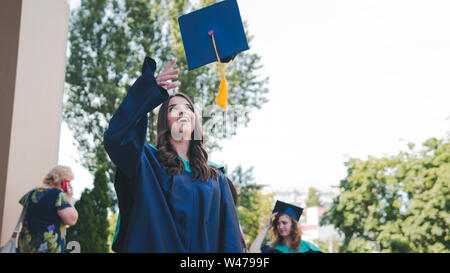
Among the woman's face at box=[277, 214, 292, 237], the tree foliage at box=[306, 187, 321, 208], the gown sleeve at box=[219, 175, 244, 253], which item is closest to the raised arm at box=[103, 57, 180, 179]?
the gown sleeve at box=[219, 175, 244, 253]

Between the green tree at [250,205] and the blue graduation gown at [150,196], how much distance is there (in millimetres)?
8758

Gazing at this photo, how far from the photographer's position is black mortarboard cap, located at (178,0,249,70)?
6.84 ft

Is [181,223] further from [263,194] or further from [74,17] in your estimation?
[74,17]

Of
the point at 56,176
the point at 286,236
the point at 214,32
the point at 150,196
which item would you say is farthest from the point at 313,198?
the point at 150,196

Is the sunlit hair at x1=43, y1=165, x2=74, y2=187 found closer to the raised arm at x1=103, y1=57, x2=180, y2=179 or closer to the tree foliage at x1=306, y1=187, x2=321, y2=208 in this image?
the raised arm at x1=103, y1=57, x2=180, y2=179

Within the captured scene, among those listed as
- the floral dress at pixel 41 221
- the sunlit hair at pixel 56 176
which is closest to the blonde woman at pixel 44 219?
the floral dress at pixel 41 221

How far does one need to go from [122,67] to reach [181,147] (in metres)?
9.42

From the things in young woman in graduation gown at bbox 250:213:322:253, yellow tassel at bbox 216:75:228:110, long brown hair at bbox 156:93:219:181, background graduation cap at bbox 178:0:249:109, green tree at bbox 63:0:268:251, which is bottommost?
young woman in graduation gown at bbox 250:213:322:253

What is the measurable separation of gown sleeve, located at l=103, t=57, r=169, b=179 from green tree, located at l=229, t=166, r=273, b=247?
886 cm

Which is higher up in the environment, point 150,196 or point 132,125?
point 132,125

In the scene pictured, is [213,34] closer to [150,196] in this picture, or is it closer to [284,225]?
[150,196]

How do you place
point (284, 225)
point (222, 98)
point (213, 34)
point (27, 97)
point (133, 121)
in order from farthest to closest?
point (27, 97)
point (284, 225)
point (213, 34)
point (222, 98)
point (133, 121)

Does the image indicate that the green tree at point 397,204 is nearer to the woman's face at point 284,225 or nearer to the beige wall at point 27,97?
the woman's face at point 284,225

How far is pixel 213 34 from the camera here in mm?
2111
